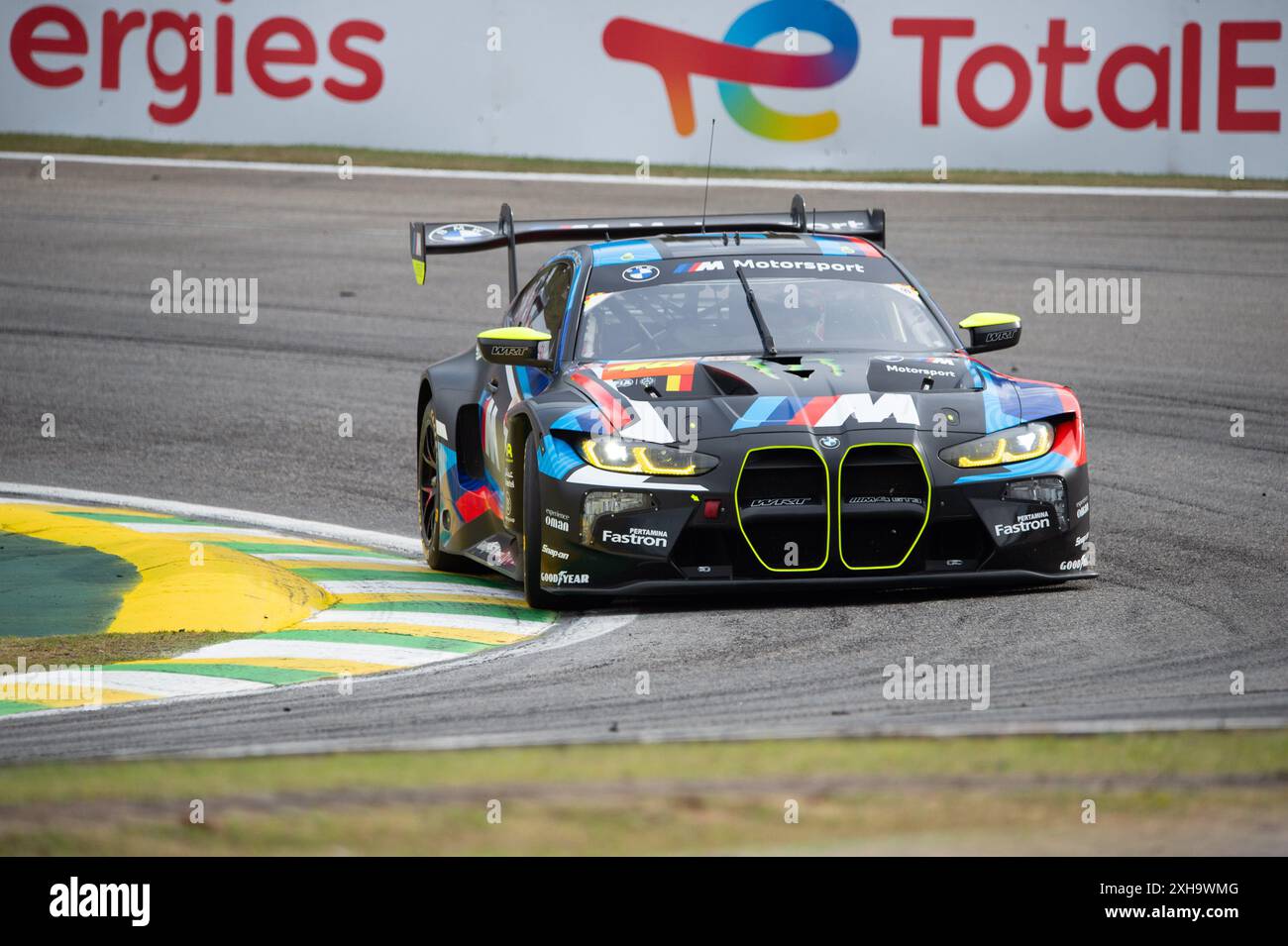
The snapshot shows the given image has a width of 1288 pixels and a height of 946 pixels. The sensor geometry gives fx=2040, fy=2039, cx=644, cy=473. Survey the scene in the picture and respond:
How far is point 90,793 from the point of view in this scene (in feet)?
13.8

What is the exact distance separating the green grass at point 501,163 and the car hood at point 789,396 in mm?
12370

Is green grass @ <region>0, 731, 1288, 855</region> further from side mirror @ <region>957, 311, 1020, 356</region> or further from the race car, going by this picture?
side mirror @ <region>957, 311, 1020, 356</region>

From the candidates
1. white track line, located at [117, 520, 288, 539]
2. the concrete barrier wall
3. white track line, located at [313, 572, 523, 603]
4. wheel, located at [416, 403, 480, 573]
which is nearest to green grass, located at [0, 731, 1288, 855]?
white track line, located at [313, 572, 523, 603]

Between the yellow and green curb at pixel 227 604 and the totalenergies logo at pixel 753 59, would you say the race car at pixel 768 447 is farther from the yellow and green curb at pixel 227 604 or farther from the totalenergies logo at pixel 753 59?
the totalenergies logo at pixel 753 59

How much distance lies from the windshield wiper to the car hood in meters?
0.15

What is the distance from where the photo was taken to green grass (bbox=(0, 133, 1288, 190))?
19720 mm

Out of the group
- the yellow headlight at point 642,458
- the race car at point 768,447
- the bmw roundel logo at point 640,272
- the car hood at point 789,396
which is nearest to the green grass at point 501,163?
the bmw roundel logo at point 640,272

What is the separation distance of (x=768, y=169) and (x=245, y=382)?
7.96 m

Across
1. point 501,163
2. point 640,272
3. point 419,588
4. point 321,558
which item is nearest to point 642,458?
point 640,272

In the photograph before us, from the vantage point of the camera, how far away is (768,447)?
691 cm

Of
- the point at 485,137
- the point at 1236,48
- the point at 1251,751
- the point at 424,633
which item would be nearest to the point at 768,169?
the point at 485,137

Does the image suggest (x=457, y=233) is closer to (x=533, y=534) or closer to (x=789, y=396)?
(x=533, y=534)

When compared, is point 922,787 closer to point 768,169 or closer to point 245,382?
point 245,382

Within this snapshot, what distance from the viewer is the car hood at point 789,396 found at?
7.05 m
